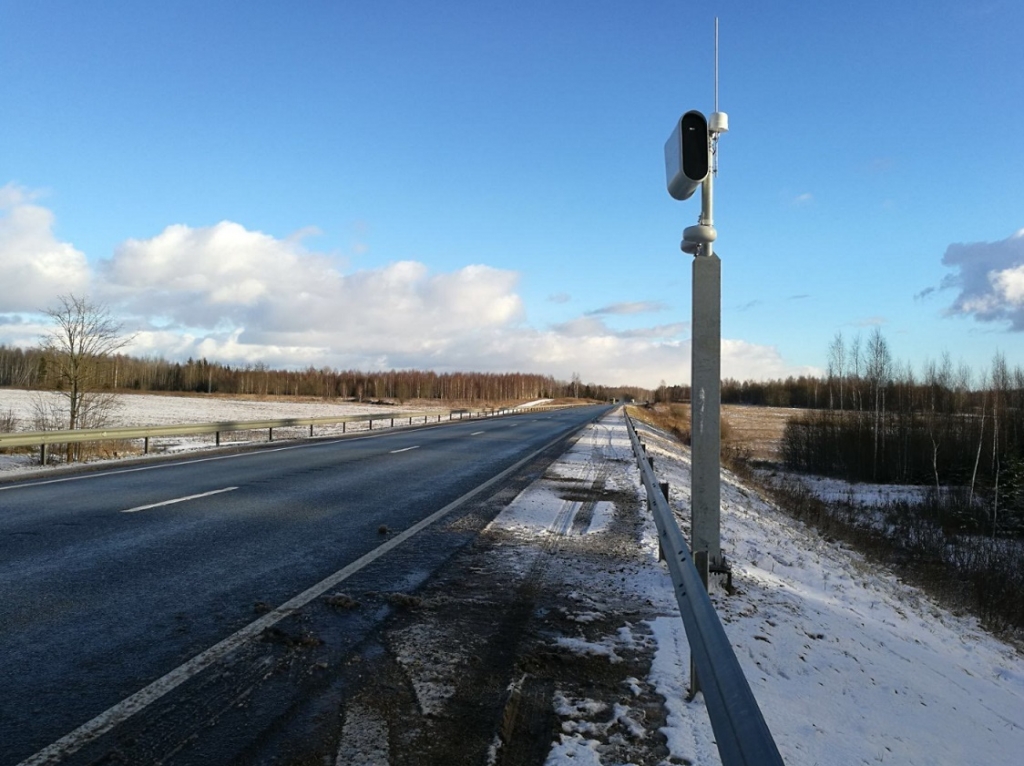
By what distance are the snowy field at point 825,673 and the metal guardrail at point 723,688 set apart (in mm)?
714

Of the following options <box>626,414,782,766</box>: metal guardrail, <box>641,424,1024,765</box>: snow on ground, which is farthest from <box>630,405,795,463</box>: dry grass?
<box>626,414,782,766</box>: metal guardrail

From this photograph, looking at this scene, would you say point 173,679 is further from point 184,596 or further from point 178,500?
point 178,500

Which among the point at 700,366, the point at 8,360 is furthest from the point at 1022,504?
the point at 8,360

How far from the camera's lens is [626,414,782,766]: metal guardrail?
6.39 ft

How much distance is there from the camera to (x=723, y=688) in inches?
91.7

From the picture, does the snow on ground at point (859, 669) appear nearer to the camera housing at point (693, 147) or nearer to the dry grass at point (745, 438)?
the camera housing at point (693, 147)

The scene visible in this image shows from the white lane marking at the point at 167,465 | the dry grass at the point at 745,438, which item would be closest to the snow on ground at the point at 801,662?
the white lane marking at the point at 167,465

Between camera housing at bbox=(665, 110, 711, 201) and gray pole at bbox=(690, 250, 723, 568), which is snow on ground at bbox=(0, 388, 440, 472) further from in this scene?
camera housing at bbox=(665, 110, 711, 201)

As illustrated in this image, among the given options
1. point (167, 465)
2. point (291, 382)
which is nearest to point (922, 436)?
point (167, 465)

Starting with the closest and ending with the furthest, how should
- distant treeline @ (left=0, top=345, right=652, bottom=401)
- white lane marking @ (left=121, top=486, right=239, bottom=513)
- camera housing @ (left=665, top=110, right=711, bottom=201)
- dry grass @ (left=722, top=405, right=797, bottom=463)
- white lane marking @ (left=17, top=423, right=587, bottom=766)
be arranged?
white lane marking @ (left=17, top=423, right=587, bottom=766), camera housing @ (left=665, top=110, right=711, bottom=201), white lane marking @ (left=121, top=486, right=239, bottom=513), dry grass @ (left=722, top=405, right=797, bottom=463), distant treeline @ (left=0, top=345, right=652, bottom=401)

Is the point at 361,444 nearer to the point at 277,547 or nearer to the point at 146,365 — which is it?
the point at 277,547

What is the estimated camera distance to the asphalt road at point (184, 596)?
10.6 ft

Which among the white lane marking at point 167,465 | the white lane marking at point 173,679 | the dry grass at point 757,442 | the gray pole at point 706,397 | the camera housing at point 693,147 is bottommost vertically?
the dry grass at point 757,442

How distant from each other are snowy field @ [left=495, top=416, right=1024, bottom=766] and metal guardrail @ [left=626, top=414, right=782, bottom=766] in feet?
2.34
